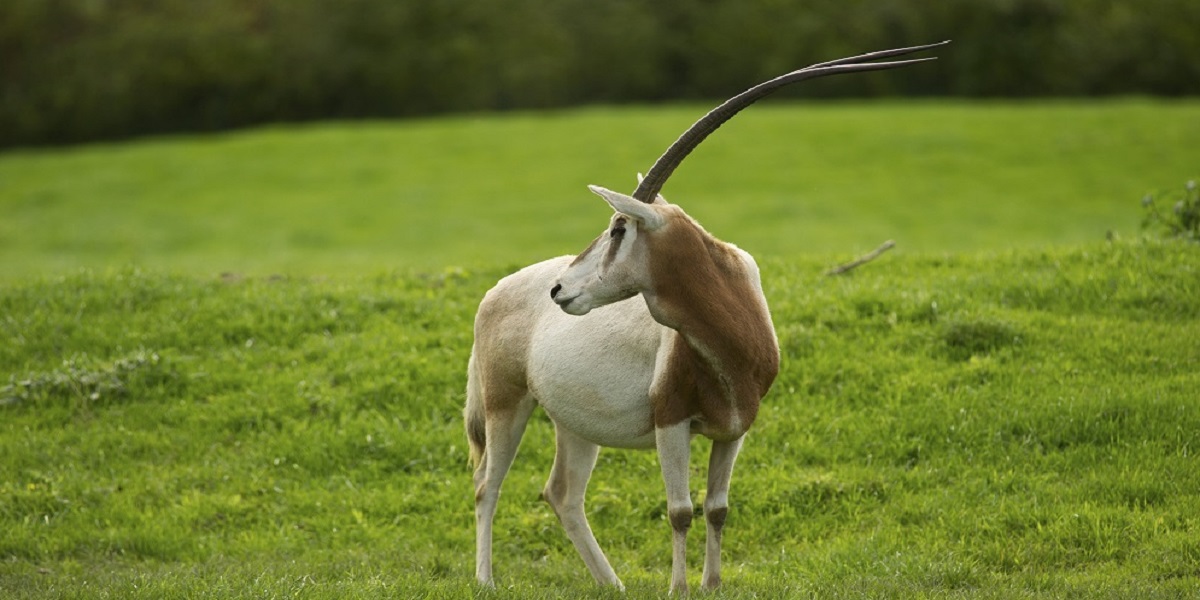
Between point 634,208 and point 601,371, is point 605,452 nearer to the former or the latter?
point 601,371

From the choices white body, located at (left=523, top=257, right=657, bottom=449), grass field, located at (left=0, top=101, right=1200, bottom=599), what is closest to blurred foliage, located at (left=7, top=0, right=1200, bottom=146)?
grass field, located at (left=0, top=101, right=1200, bottom=599)

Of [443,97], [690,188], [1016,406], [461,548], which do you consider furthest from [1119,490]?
[443,97]

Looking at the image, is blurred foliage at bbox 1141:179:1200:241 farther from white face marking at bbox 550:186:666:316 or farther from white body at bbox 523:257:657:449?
white face marking at bbox 550:186:666:316

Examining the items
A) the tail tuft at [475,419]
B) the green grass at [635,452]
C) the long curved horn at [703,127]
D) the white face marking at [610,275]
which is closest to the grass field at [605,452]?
the green grass at [635,452]

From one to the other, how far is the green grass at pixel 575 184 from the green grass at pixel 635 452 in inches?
369

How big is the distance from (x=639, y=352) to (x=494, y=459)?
1.27m

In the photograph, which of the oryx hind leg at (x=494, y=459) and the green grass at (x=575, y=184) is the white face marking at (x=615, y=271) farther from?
the green grass at (x=575, y=184)

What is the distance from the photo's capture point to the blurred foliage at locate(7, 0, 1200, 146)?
45.1 meters

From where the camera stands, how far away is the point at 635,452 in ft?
34.7

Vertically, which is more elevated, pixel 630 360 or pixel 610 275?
pixel 610 275

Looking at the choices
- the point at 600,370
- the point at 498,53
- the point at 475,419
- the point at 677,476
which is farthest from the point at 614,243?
the point at 498,53

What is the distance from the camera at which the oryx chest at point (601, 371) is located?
23.9ft

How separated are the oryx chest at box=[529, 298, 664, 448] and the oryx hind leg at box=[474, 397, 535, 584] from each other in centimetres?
36

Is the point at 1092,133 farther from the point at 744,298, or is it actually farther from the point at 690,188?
the point at 744,298
